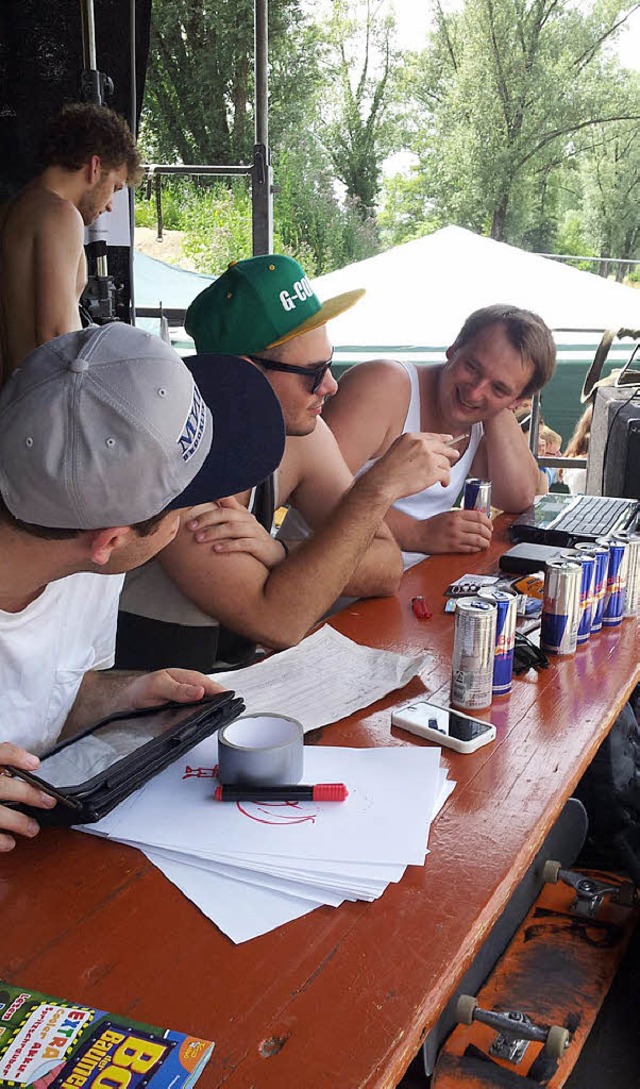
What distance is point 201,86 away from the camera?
1841 centimetres

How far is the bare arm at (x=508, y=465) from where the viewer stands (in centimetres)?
290

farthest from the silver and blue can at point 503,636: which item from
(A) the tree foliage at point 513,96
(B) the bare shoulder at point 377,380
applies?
(A) the tree foliage at point 513,96

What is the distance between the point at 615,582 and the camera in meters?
1.87

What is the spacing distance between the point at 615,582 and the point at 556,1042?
81 centimetres

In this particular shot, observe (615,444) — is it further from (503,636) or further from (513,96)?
(513,96)

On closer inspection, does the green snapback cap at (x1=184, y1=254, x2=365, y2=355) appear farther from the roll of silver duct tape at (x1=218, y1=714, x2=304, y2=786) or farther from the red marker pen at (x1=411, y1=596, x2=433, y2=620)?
the roll of silver duct tape at (x1=218, y1=714, x2=304, y2=786)

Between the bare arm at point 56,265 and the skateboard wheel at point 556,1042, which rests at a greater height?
the bare arm at point 56,265

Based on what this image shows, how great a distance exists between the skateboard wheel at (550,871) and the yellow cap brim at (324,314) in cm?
118

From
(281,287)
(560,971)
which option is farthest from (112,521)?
(560,971)

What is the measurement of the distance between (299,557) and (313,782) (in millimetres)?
706

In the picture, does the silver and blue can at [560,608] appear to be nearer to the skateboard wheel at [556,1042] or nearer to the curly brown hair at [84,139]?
the skateboard wheel at [556,1042]

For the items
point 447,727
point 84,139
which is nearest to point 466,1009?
point 447,727

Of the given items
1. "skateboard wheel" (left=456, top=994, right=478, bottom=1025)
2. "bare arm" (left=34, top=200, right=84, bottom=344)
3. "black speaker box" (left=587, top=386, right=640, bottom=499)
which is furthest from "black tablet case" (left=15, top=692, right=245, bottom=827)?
"black speaker box" (left=587, top=386, right=640, bottom=499)

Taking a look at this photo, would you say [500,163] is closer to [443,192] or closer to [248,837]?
[443,192]
